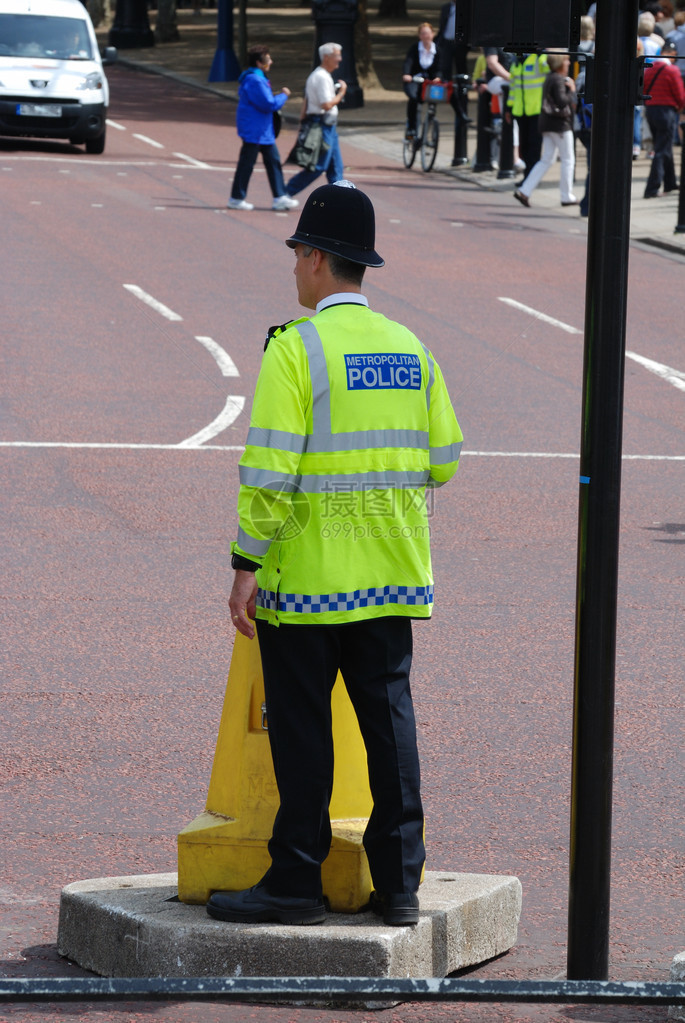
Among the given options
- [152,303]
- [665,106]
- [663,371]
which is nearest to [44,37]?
[665,106]

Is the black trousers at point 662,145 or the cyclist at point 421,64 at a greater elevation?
the cyclist at point 421,64

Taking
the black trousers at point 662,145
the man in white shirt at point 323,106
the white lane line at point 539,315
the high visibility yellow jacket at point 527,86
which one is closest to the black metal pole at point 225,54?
the high visibility yellow jacket at point 527,86

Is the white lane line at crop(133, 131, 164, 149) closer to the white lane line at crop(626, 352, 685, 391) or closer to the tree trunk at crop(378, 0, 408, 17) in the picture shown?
the white lane line at crop(626, 352, 685, 391)

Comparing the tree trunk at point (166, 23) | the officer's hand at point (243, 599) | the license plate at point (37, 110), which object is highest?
the tree trunk at point (166, 23)

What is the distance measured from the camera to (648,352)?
13344mm

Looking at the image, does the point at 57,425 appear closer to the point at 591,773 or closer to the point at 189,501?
the point at 189,501

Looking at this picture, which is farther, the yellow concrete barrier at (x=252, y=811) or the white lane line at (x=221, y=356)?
the white lane line at (x=221, y=356)

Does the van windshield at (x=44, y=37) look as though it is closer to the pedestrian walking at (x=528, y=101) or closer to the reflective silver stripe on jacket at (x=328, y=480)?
the pedestrian walking at (x=528, y=101)

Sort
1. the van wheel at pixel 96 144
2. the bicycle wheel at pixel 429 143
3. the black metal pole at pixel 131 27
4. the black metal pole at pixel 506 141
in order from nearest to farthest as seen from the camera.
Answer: the black metal pole at pixel 506 141 < the van wheel at pixel 96 144 < the bicycle wheel at pixel 429 143 < the black metal pole at pixel 131 27

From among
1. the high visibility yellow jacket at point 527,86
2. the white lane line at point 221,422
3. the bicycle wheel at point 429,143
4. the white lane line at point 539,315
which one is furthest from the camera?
the bicycle wheel at point 429,143

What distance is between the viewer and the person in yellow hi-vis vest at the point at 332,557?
375 cm

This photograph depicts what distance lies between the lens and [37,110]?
23062 millimetres

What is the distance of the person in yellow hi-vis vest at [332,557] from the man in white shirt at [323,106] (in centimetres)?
1591

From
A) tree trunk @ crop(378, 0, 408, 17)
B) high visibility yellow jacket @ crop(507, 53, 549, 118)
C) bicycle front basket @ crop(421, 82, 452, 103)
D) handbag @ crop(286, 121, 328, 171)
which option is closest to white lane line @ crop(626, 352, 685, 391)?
handbag @ crop(286, 121, 328, 171)
